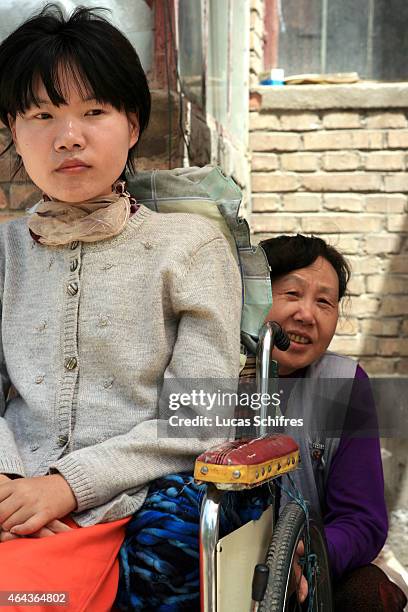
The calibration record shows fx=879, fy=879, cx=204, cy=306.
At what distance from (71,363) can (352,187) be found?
3.26m

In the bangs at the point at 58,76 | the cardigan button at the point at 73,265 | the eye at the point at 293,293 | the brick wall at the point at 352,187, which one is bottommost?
the brick wall at the point at 352,187

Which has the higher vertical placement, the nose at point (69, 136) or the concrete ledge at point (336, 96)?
the nose at point (69, 136)

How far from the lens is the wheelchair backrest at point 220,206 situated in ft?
5.97

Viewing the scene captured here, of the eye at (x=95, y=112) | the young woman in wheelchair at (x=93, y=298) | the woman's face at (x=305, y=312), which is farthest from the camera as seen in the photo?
the woman's face at (x=305, y=312)

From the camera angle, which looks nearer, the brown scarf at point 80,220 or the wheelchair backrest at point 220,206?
the brown scarf at point 80,220

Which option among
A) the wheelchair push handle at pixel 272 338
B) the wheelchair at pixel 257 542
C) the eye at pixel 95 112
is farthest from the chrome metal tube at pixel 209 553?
the eye at pixel 95 112

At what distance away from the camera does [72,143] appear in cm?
158

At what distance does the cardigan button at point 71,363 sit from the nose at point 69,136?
38 cm

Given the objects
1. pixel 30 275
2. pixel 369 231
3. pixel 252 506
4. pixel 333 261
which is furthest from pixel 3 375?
pixel 369 231

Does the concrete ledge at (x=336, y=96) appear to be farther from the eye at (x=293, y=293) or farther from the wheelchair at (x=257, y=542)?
the wheelchair at (x=257, y=542)

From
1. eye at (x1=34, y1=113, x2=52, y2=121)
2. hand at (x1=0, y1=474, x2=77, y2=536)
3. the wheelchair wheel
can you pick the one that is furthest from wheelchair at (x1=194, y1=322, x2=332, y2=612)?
eye at (x1=34, y1=113, x2=52, y2=121)

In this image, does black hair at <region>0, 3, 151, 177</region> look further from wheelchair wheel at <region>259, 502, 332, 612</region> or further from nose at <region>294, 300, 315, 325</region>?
wheelchair wheel at <region>259, 502, 332, 612</region>

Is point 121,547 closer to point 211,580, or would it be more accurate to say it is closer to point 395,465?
point 211,580

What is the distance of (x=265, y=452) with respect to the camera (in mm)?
1452
